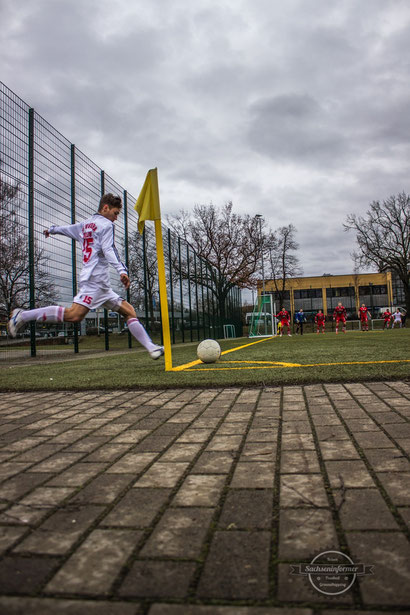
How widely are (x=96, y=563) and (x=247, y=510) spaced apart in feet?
2.05

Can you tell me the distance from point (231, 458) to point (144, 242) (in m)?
15.6

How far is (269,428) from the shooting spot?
3.08m

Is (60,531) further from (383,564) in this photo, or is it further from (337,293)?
(337,293)

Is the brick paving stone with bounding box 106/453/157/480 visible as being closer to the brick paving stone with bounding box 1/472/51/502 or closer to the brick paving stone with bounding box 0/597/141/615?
the brick paving stone with bounding box 1/472/51/502

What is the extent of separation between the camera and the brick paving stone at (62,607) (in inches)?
48.4

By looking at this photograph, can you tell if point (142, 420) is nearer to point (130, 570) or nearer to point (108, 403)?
point (108, 403)

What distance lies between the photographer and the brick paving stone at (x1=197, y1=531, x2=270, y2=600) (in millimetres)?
1308

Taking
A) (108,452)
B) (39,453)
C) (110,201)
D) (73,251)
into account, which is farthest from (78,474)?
(73,251)

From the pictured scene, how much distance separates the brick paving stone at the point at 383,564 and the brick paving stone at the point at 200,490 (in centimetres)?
60

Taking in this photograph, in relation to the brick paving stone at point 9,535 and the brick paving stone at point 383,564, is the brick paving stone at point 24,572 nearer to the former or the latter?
the brick paving stone at point 9,535

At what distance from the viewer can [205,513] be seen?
71.6 inches

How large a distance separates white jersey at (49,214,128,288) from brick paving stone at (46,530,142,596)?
167 inches

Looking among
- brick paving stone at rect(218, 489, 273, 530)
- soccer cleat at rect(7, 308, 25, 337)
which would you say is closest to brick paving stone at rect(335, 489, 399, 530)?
brick paving stone at rect(218, 489, 273, 530)

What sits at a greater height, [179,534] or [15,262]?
[15,262]
